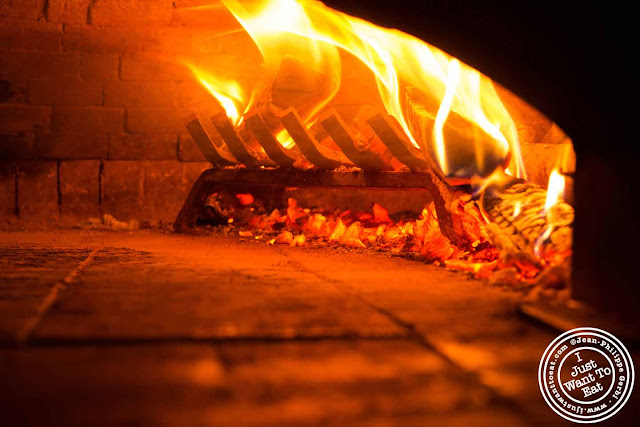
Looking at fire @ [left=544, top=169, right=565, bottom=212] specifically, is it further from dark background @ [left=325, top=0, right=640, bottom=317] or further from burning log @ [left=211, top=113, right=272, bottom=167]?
burning log @ [left=211, top=113, right=272, bottom=167]

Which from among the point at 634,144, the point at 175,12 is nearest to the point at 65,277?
the point at 634,144

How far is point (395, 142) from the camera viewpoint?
2682 millimetres

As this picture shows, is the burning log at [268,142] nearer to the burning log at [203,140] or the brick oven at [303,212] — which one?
the brick oven at [303,212]

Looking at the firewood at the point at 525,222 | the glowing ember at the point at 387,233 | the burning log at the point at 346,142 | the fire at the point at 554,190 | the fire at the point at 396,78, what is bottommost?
the glowing ember at the point at 387,233

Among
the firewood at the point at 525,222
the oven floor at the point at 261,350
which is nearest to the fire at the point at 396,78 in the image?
the firewood at the point at 525,222

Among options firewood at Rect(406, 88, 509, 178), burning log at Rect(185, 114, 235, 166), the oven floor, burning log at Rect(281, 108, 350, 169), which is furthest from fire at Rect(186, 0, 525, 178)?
the oven floor

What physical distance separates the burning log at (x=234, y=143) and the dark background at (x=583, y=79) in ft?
5.59

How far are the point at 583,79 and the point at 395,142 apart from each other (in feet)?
4.41

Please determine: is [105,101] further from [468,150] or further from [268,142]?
[468,150]

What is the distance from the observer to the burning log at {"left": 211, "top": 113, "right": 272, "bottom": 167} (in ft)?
10.4

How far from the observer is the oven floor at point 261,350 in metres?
0.88

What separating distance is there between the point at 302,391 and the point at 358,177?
6.71 ft

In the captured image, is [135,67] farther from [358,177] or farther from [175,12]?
[358,177]

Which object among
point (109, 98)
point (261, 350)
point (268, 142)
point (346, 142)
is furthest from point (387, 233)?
point (109, 98)
